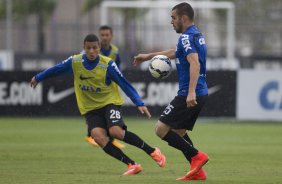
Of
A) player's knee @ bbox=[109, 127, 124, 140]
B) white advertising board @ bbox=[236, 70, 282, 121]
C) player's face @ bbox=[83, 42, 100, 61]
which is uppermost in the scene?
player's face @ bbox=[83, 42, 100, 61]

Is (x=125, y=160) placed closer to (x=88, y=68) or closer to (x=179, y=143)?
(x=179, y=143)

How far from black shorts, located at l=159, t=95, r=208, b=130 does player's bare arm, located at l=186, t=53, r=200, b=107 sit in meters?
0.38

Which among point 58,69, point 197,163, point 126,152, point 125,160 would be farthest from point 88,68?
point 126,152

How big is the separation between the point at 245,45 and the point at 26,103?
20.5 m

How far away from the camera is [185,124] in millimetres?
11430

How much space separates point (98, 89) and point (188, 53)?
6.57 feet

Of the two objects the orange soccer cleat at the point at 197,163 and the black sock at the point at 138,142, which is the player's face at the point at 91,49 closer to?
the black sock at the point at 138,142

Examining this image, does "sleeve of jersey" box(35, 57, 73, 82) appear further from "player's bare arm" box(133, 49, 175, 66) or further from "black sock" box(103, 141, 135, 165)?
"black sock" box(103, 141, 135, 165)

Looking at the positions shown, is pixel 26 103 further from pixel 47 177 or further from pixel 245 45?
pixel 245 45

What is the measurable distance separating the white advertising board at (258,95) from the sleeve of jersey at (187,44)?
44.2 ft

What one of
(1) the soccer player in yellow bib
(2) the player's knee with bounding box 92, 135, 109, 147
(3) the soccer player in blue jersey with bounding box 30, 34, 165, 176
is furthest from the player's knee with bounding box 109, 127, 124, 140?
(1) the soccer player in yellow bib

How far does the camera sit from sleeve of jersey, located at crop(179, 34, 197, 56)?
11.1m

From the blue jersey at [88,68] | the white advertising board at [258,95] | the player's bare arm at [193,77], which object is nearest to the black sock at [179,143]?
the player's bare arm at [193,77]

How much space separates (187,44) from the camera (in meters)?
11.1
